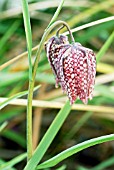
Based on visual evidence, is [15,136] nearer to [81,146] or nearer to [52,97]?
[52,97]

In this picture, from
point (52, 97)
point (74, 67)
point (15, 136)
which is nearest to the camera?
point (74, 67)

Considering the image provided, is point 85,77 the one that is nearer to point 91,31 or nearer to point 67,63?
point 67,63

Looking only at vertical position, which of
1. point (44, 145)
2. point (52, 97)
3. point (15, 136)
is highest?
point (44, 145)

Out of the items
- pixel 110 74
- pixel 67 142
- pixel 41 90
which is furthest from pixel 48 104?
pixel 67 142

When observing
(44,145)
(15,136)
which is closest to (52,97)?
(15,136)

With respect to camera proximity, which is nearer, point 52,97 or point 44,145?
point 44,145

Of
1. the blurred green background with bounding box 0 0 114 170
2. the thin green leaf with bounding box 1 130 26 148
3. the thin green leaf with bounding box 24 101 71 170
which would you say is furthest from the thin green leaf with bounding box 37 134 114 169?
the thin green leaf with bounding box 1 130 26 148

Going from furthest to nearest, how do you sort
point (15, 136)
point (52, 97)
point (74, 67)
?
point (15, 136) < point (52, 97) < point (74, 67)

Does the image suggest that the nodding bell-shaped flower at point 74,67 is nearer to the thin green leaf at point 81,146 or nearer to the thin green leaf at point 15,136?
the thin green leaf at point 81,146

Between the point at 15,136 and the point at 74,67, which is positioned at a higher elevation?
the point at 74,67

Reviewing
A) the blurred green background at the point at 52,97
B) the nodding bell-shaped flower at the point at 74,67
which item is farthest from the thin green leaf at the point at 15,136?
the nodding bell-shaped flower at the point at 74,67
